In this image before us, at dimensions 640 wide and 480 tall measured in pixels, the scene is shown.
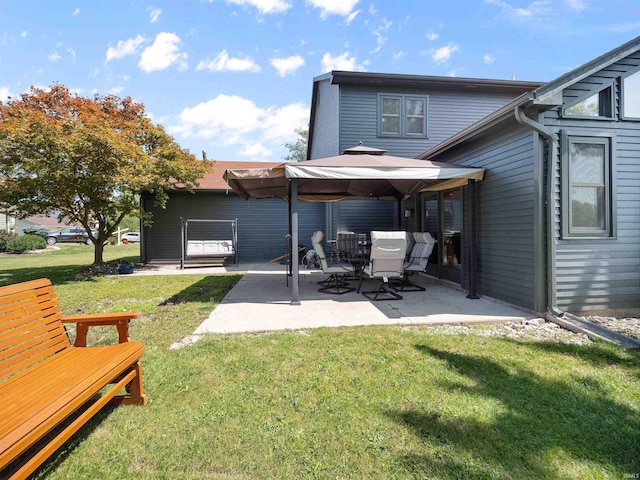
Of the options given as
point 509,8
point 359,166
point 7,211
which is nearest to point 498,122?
point 359,166

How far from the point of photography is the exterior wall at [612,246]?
4504 millimetres

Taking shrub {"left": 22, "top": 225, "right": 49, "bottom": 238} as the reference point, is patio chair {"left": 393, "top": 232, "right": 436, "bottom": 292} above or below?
below

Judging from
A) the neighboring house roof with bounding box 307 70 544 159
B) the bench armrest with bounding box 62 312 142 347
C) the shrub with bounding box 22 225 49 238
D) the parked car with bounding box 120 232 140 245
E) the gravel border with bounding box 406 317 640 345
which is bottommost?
the gravel border with bounding box 406 317 640 345

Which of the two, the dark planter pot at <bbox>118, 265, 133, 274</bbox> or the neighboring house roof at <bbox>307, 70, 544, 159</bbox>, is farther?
the dark planter pot at <bbox>118, 265, 133, 274</bbox>

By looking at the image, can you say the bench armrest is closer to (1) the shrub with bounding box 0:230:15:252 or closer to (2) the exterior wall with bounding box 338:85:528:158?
(2) the exterior wall with bounding box 338:85:528:158

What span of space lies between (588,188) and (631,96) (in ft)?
4.87

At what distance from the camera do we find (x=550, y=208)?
438 centimetres

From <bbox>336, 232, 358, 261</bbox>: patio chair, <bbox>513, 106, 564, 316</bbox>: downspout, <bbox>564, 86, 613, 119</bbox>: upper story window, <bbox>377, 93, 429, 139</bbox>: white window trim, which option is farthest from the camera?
<bbox>377, 93, 429, 139</bbox>: white window trim

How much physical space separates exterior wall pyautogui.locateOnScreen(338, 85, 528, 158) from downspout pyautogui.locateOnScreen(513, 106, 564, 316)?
18.7 feet

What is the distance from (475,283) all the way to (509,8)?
22.8 feet

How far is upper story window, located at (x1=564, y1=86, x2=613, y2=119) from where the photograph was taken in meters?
4.54

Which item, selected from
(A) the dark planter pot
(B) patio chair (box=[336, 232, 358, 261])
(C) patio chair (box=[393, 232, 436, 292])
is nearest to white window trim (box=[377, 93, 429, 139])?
(B) patio chair (box=[336, 232, 358, 261])

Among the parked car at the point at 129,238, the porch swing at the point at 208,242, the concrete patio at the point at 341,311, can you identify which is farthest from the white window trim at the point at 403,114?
the parked car at the point at 129,238

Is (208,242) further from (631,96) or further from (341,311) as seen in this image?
(631,96)
